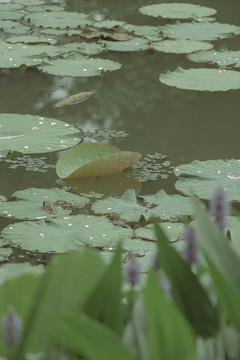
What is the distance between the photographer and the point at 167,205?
283 centimetres

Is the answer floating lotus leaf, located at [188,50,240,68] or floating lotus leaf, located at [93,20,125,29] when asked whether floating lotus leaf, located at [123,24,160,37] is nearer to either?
floating lotus leaf, located at [93,20,125,29]

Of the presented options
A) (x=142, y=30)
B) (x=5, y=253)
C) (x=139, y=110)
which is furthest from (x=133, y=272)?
(x=142, y=30)

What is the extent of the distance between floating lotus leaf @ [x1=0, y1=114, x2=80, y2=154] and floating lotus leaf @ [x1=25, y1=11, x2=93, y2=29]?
195 cm

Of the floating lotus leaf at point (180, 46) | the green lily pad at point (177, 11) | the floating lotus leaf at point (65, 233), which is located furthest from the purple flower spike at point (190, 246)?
the green lily pad at point (177, 11)

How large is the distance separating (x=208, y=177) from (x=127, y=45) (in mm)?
2261

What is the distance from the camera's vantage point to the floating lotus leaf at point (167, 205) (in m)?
2.76

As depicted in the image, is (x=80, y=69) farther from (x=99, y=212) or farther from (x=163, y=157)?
(x=99, y=212)

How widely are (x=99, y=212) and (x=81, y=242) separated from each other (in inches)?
9.0

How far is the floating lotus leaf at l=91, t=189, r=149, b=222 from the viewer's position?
2.74 m

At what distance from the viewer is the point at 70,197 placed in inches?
114

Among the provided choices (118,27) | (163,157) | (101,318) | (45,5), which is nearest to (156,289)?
(101,318)

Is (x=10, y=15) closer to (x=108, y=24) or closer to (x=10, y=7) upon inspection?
(x=10, y=7)

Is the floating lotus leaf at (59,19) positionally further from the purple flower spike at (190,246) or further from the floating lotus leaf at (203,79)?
the purple flower spike at (190,246)

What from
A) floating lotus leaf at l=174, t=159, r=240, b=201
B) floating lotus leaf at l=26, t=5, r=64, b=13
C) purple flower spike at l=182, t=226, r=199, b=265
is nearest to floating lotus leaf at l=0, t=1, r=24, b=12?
floating lotus leaf at l=26, t=5, r=64, b=13
